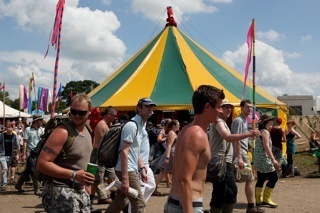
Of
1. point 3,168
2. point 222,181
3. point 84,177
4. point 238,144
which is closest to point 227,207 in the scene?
point 222,181

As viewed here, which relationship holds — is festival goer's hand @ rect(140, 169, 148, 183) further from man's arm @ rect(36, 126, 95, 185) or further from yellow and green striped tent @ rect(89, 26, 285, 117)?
yellow and green striped tent @ rect(89, 26, 285, 117)

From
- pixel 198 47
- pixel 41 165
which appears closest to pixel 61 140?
pixel 41 165

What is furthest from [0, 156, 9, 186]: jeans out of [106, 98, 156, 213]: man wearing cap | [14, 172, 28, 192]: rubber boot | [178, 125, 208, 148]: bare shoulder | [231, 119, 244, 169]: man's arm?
[178, 125, 208, 148]: bare shoulder

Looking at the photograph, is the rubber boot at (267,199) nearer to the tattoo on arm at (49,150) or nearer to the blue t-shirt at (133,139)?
the blue t-shirt at (133,139)

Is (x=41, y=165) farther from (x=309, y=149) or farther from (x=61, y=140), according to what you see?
(x=309, y=149)

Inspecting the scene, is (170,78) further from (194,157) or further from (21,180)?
(194,157)

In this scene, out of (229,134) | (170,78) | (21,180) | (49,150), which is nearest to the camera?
(49,150)

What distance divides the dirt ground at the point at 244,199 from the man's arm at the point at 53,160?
4.21m

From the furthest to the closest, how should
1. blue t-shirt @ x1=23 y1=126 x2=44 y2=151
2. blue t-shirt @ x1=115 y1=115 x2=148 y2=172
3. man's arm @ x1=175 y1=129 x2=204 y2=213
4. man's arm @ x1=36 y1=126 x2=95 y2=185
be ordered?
blue t-shirt @ x1=23 y1=126 x2=44 y2=151, blue t-shirt @ x1=115 y1=115 x2=148 y2=172, man's arm @ x1=36 y1=126 x2=95 y2=185, man's arm @ x1=175 y1=129 x2=204 y2=213

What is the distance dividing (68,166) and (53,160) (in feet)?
0.49

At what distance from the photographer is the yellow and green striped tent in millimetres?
13500

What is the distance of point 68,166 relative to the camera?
3531 millimetres

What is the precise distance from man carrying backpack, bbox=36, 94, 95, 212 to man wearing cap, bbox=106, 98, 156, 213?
1.22m

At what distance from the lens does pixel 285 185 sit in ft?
34.2
